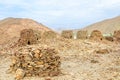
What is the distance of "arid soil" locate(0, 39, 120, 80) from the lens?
53.4 feet

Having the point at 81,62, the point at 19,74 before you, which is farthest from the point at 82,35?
the point at 19,74

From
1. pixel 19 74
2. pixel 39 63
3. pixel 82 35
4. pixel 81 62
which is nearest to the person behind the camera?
pixel 19 74

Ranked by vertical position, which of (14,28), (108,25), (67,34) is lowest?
(67,34)

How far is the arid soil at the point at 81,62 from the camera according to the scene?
1627 cm

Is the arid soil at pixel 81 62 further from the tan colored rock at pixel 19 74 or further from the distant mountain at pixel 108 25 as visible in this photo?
the distant mountain at pixel 108 25

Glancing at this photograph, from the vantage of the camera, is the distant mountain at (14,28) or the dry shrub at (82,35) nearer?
the dry shrub at (82,35)

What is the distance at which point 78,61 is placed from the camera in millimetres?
21375

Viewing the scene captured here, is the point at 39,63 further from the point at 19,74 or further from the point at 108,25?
the point at 108,25

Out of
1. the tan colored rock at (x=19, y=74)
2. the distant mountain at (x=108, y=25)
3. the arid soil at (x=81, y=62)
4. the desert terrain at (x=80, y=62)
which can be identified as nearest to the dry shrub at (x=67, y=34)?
the desert terrain at (x=80, y=62)

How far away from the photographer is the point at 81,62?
21.0m

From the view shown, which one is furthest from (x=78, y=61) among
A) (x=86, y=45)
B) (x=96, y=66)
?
(x=86, y=45)

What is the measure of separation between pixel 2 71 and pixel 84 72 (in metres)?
4.57

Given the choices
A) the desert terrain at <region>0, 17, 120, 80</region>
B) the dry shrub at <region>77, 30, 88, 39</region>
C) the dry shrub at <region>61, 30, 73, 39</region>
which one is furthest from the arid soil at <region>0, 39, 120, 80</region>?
the dry shrub at <region>61, 30, 73, 39</region>

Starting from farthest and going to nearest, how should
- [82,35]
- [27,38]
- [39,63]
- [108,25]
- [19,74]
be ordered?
[108,25] → [82,35] → [27,38] → [39,63] → [19,74]
